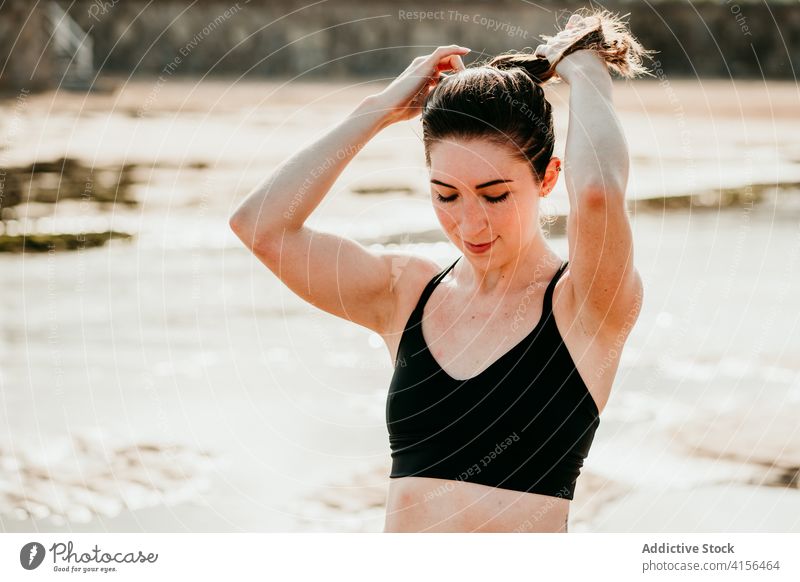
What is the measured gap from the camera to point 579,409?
2.20 metres

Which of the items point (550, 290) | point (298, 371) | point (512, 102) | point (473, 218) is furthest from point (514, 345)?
point (298, 371)

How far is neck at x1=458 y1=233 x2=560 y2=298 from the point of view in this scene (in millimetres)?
2361

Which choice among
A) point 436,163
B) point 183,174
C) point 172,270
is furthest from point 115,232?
point 436,163

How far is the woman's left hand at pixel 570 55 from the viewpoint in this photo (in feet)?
7.38

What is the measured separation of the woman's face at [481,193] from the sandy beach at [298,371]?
468 millimetres

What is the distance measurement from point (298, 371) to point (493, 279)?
12.3 feet

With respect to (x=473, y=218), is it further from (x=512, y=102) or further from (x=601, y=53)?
(x=601, y=53)

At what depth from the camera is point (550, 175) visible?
7.82 ft

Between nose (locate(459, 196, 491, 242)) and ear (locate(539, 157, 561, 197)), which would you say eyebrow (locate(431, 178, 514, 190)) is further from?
ear (locate(539, 157, 561, 197))

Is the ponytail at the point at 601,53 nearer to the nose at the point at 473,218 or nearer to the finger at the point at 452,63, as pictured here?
the finger at the point at 452,63

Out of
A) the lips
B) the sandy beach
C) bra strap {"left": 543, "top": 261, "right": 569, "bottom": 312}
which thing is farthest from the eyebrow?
the sandy beach

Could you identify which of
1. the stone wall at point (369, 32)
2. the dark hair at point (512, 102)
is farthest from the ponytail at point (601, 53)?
the stone wall at point (369, 32)

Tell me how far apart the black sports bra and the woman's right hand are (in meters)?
0.59

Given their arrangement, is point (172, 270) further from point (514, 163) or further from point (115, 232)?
point (514, 163)
